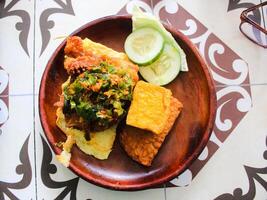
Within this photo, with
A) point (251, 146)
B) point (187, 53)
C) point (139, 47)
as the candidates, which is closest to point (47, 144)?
point (139, 47)

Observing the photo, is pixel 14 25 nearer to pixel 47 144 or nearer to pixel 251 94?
pixel 47 144

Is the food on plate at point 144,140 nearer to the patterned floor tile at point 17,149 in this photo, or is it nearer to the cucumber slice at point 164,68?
the cucumber slice at point 164,68

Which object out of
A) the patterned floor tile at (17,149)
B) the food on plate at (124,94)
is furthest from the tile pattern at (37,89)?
the food on plate at (124,94)

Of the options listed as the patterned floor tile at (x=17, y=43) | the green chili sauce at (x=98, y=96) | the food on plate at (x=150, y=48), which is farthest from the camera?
the patterned floor tile at (x=17, y=43)

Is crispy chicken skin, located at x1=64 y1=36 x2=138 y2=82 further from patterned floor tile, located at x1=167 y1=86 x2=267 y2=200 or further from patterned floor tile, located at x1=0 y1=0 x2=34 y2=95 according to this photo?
patterned floor tile, located at x1=167 y1=86 x2=267 y2=200

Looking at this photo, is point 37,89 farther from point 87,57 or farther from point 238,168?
point 238,168

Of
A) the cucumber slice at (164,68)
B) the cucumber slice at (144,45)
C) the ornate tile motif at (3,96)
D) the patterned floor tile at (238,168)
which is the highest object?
the cucumber slice at (144,45)

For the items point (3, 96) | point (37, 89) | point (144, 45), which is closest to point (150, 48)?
point (144, 45)

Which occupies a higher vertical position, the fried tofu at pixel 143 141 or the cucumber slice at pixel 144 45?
A: the cucumber slice at pixel 144 45
